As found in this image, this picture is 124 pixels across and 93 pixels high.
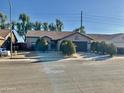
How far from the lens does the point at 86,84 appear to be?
35.1 ft

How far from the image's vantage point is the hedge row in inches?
1254

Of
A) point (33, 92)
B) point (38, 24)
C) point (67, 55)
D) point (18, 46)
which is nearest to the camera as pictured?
point (33, 92)

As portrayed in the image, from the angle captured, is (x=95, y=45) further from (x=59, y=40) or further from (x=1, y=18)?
(x=1, y=18)

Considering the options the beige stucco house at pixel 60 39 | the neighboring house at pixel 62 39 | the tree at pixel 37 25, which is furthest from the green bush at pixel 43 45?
the tree at pixel 37 25

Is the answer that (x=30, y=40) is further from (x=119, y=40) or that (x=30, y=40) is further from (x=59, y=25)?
(x=59, y=25)

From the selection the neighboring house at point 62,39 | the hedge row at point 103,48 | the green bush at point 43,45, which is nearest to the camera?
the hedge row at point 103,48

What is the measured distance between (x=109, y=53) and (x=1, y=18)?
45673 mm

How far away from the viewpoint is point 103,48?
35438 mm

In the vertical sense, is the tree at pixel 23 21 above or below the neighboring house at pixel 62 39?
above

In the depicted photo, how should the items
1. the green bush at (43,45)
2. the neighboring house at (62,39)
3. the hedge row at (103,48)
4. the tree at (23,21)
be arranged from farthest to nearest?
the tree at (23,21)
the neighboring house at (62,39)
the green bush at (43,45)
the hedge row at (103,48)

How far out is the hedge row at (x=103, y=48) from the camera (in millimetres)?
31859

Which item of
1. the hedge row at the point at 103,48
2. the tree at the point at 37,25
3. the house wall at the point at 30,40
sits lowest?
the hedge row at the point at 103,48

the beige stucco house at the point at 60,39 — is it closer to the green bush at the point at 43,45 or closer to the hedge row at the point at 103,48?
the hedge row at the point at 103,48

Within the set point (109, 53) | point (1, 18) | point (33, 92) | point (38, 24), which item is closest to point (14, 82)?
point (33, 92)
